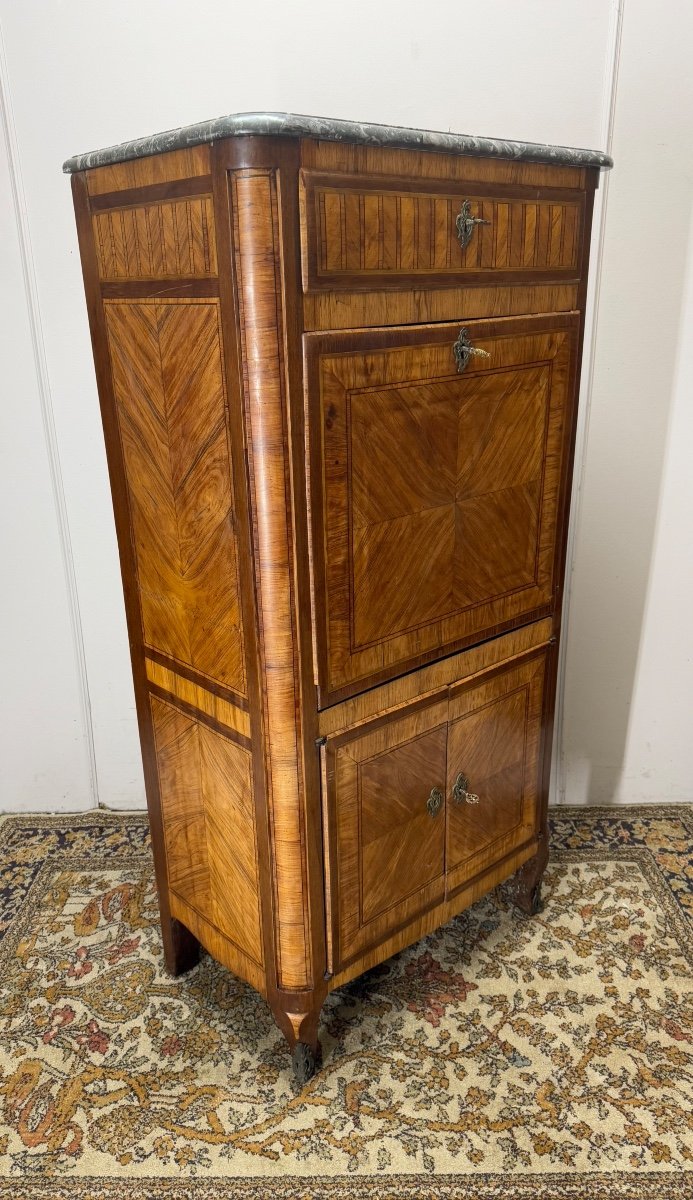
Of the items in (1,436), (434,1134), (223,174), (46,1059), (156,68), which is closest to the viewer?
(223,174)

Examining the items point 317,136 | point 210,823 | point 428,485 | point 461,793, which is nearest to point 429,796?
point 461,793

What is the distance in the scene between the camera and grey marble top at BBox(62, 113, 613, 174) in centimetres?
91

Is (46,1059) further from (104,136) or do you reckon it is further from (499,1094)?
(104,136)

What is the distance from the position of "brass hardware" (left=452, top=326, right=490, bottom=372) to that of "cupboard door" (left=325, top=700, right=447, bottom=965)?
48cm

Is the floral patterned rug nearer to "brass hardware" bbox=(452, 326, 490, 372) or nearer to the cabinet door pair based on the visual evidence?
the cabinet door pair

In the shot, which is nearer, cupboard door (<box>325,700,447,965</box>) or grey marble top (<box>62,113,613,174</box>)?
grey marble top (<box>62,113,613,174</box>)

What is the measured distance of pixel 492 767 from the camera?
148cm

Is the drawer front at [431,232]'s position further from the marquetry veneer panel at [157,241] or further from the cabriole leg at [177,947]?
the cabriole leg at [177,947]

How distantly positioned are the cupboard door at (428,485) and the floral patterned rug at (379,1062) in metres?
0.61

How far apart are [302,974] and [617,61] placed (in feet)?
5.25

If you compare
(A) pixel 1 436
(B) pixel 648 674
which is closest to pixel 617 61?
(B) pixel 648 674

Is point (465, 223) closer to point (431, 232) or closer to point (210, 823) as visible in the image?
point (431, 232)

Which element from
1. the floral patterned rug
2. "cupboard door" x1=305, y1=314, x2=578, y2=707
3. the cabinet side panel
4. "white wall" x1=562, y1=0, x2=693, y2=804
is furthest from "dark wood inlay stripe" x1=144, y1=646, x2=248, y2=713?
"white wall" x1=562, y1=0, x2=693, y2=804

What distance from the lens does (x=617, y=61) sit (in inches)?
63.1
